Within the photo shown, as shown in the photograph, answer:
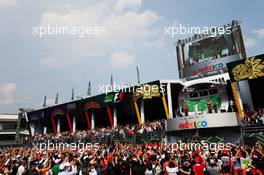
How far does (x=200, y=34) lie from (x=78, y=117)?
24164 mm

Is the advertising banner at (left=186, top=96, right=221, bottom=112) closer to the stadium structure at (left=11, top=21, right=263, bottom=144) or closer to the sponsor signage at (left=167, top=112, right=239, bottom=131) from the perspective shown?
the stadium structure at (left=11, top=21, right=263, bottom=144)

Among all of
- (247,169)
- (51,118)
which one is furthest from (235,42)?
(51,118)

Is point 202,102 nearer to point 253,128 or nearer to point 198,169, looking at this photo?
point 253,128

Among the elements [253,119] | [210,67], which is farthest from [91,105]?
[253,119]

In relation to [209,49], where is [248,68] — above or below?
below

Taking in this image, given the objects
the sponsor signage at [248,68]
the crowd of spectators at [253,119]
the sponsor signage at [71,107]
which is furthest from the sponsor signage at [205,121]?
the sponsor signage at [71,107]

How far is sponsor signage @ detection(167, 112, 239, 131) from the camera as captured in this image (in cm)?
2259

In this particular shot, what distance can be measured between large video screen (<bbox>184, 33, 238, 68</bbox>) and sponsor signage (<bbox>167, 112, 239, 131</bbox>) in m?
11.2

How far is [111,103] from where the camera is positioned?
35469 millimetres

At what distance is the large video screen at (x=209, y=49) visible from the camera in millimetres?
31297

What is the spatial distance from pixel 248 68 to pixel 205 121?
6259 mm

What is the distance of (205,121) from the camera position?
23.3 meters

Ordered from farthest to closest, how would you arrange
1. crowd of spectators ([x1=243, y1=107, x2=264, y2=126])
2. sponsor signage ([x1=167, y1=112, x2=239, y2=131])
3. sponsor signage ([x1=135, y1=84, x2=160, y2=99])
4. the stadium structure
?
sponsor signage ([x1=135, y1=84, x2=160, y2=99]) → the stadium structure → sponsor signage ([x1=167, y1=112, x2=239, y2=131]) → crowd of spectators ([x1=243, y1=107, x2=264, y2=126])

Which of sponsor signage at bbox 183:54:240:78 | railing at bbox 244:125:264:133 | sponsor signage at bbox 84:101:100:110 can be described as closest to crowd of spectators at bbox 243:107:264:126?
railing at bbox 244:125:264:133
